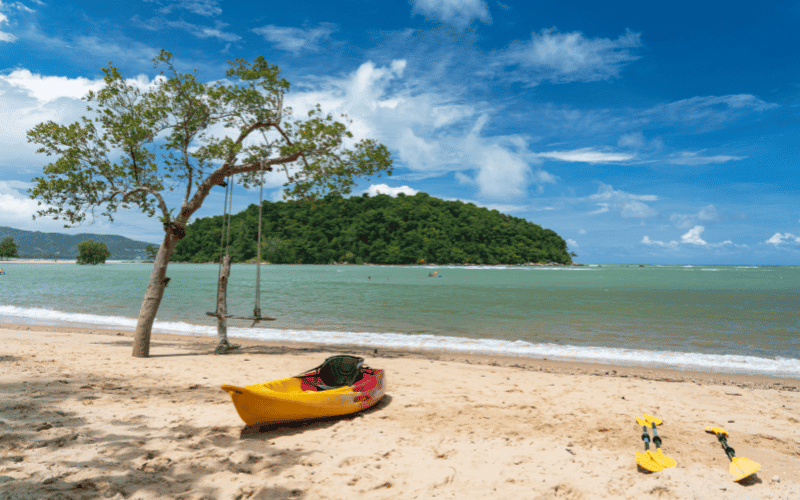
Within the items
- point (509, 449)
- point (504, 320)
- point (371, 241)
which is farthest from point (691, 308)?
point (371, 241)

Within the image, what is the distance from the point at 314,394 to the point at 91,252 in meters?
191

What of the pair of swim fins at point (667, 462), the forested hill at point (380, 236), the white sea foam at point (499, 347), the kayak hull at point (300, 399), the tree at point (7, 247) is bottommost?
the white sea foam at point (499, 347)

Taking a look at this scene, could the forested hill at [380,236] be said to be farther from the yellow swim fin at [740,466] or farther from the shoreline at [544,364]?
the yellow swim fin at [740,466]

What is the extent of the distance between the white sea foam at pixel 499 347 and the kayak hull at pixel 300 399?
7463 mm

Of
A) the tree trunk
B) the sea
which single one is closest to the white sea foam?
the sea

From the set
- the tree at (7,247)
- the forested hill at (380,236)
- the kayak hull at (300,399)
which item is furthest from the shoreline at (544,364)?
the tree at (7,247)

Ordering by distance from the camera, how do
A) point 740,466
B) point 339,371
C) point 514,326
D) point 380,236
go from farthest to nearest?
point 380,236 → point 514,326 → point 339,371 → point 740,466

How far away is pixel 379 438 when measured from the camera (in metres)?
5.74

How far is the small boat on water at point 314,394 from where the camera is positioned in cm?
557

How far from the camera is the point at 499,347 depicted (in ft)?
47.7

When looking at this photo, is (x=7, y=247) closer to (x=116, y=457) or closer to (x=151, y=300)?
(x=151, y=300)

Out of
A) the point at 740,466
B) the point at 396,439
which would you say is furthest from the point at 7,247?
the point at 740,466

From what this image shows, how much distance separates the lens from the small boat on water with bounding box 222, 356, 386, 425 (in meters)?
5.57

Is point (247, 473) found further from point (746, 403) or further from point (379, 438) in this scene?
point (746, 403)
